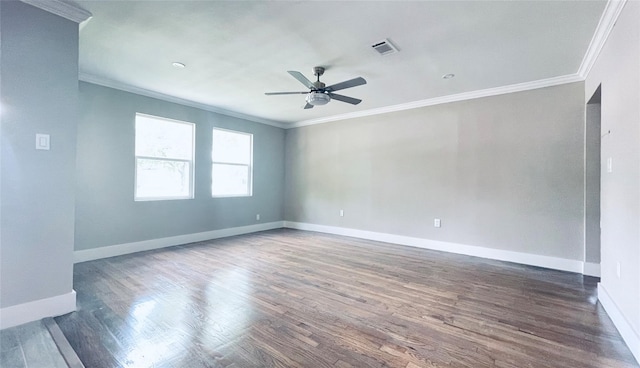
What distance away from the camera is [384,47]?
9.27 ft

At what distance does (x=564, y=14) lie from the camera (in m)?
2.24

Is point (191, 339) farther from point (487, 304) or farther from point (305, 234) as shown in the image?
point (305, 234)

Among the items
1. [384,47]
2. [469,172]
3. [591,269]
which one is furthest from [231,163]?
[591,269]

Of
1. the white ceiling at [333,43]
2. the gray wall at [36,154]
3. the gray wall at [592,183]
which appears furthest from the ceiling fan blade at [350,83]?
the gray wall at [592,183]

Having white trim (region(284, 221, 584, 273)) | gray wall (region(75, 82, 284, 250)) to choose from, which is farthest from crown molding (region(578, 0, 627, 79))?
gray wall (region(75, 82, 284, 250))

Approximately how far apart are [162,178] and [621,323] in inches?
228

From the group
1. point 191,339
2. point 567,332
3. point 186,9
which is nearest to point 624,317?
point 567,332

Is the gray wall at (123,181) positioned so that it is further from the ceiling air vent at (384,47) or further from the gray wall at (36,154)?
the ceiling air vent at (384,47)

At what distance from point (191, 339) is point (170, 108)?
13.3 feet

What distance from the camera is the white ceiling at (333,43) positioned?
7.32 ft

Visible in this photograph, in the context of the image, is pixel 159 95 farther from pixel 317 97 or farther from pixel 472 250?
pixel 472 250

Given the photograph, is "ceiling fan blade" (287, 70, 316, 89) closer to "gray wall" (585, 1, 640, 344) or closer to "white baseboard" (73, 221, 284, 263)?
"gray wall" (585, 1, 640, 344)

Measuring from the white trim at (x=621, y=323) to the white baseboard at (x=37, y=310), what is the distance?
426 centimetres

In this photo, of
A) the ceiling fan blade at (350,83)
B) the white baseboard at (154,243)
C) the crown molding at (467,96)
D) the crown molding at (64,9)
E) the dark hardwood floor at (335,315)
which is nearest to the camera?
the dark hardwood floor at (335,315)
